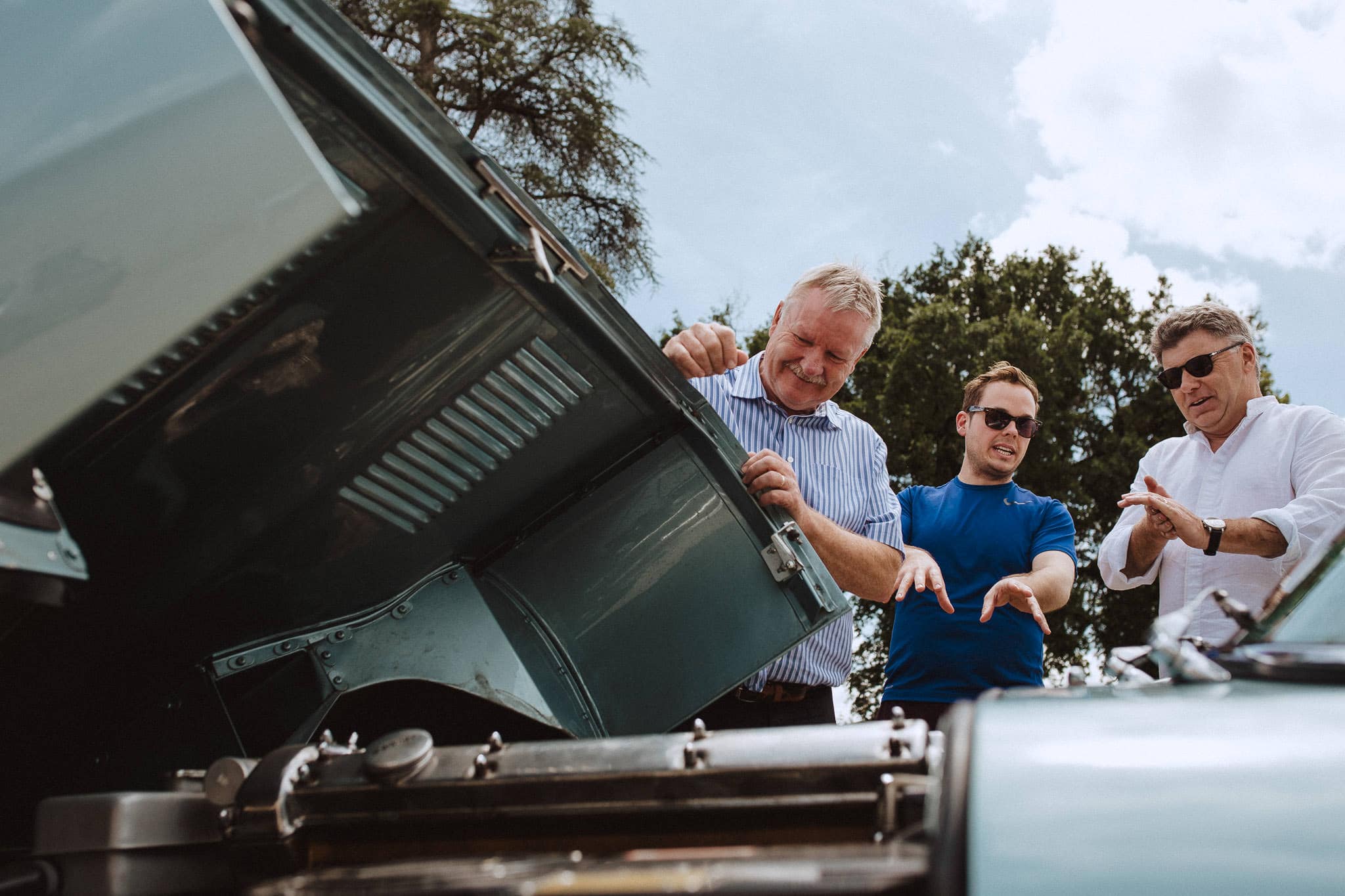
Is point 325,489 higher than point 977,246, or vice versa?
point 977,246

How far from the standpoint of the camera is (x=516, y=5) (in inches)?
546

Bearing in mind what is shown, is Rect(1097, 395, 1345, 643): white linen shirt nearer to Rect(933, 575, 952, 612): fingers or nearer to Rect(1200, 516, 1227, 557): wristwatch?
Rect(1200, 516, 1227, 557): wristwatch

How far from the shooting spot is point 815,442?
318 cm

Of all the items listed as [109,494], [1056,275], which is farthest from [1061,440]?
[109,494]

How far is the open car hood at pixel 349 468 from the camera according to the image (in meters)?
1.48

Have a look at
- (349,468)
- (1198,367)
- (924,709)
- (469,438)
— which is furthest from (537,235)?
(1198,367)

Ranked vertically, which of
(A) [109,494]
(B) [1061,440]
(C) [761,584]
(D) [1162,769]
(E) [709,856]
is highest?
(B) [1061,440]

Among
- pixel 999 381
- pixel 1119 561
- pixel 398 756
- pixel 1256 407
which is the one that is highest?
pixel 999 381

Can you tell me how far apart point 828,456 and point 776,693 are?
0.77m

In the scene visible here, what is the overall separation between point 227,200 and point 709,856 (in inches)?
44.7

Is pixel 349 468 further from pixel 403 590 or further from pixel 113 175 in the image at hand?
pixel 113 175

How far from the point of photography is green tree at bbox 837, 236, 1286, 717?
48.1ft

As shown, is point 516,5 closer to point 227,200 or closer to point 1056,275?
point 1056,275

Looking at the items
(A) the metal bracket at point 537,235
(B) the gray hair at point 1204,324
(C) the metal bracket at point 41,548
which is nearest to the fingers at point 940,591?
(A) the metal bracket at point 537,235
